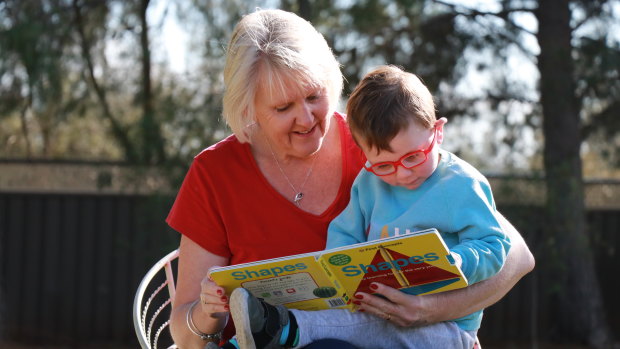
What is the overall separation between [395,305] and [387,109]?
448 millimetres

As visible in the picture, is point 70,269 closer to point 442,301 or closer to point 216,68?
point 216,68

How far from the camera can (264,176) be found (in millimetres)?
2354

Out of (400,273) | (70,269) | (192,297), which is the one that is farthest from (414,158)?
(70,269)

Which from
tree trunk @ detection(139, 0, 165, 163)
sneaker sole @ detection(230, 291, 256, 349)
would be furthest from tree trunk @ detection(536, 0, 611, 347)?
sneaker sole @ detection(230, 291, 256, 349)

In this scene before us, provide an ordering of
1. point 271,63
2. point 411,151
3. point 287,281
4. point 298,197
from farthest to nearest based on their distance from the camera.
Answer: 1. point 298,197
2. point 271,63
3. point 411,151
4. point 287,281

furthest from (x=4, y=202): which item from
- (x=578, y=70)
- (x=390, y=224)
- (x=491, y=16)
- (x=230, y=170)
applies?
(x=390, y=224)

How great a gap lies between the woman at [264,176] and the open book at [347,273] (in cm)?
33

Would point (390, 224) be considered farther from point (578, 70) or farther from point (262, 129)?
point (578, 70)

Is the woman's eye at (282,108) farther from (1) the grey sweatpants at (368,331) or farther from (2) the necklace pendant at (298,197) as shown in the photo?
(1) the grey sweatpants at (368,331)

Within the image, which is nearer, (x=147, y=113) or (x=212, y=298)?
(x=212, y=298)

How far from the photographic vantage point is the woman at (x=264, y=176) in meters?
2.20

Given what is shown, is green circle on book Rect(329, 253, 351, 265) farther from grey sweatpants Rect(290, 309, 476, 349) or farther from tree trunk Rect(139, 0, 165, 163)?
tree trunk Rect(139, 0, 165, 163)

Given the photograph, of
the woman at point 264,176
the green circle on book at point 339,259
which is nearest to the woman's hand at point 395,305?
the green circle on book at point 339,259

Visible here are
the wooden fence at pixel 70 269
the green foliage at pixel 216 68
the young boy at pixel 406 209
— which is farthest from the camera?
the wooden fence at pixel 70 269
